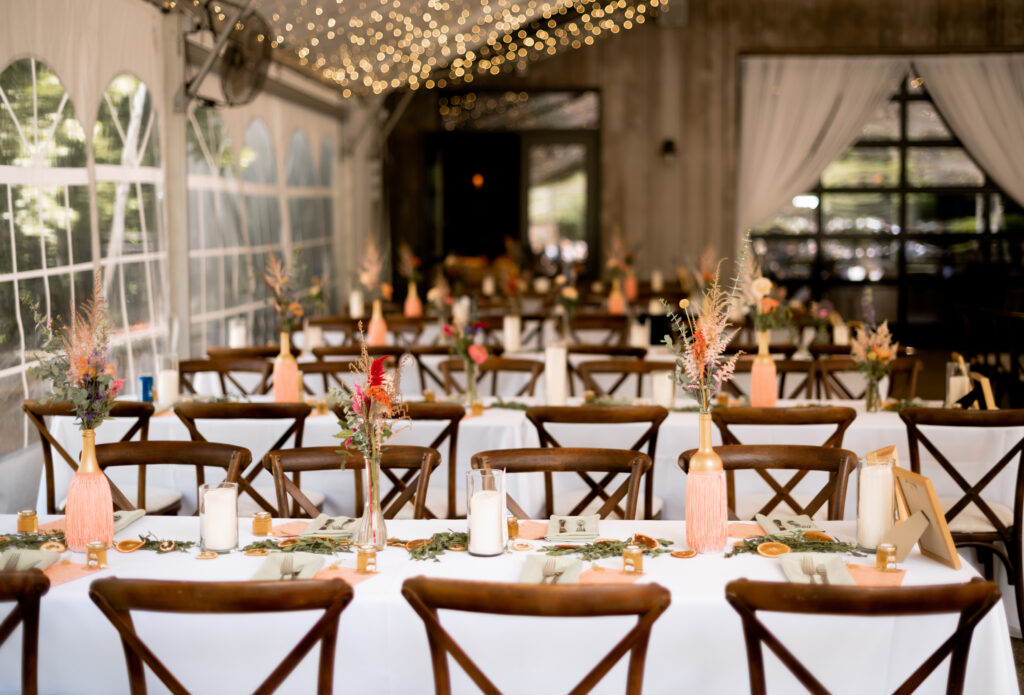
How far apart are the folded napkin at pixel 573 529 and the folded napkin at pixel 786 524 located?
0.43 metres

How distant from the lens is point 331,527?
2.94m

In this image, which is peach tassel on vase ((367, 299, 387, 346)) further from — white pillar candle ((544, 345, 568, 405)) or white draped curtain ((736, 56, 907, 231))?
white draped curtain ((736, 56, 907, 231))

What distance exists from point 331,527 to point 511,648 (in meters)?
0.77

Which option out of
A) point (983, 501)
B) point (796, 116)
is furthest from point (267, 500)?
point (796, 116)

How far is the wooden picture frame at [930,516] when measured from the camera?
8.31 feet

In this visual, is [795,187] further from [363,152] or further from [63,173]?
[63,173]

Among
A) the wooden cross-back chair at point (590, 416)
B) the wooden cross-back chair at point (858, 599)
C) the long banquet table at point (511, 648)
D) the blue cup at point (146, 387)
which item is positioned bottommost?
the long banquet table at point (511, 648)

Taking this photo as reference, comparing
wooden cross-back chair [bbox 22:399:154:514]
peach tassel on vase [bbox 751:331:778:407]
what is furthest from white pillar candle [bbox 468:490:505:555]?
peach tassel on vase [bbox 751:331:778:407]

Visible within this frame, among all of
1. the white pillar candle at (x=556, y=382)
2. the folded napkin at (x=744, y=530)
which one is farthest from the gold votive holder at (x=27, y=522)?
the white pillar candle at (x=556, y=382)

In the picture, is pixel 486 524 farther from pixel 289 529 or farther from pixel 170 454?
pixel 170 454

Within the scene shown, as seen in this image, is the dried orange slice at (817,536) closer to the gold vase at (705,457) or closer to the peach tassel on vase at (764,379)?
the gold vase at (705,457)

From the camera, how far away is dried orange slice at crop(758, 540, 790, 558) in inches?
105

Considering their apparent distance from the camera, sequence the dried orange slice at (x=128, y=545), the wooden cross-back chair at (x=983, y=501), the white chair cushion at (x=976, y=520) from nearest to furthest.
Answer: the dried orange slice at (x=128, y=545) → the wooden cross-back chair at (x=983, y=501) → the white chair cushion at (x=976, y=520)

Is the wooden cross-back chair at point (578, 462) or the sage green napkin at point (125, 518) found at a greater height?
the wooden cross-back chair at point (578, 462)
